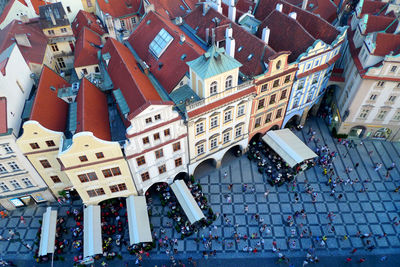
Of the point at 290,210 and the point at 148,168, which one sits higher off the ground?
the point at 148,168

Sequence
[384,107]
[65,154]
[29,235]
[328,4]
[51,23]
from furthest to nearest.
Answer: [328,4]
[51,23]
[384,107]
[29,235]
[65,154]

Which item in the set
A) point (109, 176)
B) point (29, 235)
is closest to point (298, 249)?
point (109, 176)

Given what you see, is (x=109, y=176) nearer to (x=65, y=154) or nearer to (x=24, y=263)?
(x=65, y=154)

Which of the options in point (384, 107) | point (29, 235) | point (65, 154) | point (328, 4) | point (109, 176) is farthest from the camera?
point (328, 4)

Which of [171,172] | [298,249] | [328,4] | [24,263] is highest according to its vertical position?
[328,4]

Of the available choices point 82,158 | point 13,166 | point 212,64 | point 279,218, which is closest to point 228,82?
point 212,64

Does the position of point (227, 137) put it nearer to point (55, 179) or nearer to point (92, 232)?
point (92, 232)

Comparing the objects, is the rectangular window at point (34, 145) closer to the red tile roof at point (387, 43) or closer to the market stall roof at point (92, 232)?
the market stall roof at point (92, 232)

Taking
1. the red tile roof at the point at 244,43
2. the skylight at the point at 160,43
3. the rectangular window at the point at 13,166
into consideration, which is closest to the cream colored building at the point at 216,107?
the red tile roof at the point at 244,43
